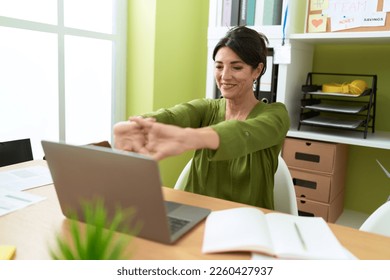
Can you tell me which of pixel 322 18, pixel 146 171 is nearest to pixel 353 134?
pixel 322 18

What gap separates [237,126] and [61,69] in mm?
1427

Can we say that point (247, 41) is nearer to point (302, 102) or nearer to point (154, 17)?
point (302, 102)

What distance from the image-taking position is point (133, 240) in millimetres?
797

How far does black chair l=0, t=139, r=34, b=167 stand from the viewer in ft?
5.28

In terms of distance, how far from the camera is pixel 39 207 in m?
1.01

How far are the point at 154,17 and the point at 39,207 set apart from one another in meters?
1.63

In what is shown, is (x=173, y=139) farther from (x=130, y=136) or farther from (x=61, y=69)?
(x=61, y=69)

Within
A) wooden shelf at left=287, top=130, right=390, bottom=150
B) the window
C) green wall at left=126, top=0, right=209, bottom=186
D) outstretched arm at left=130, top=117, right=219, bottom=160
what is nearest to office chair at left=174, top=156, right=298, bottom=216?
outstretched arm at left=130, top=117, right=219, bottom=160

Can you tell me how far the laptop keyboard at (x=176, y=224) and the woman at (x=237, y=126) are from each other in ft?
0.72

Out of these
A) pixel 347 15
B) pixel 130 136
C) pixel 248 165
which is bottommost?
pixel 248 165

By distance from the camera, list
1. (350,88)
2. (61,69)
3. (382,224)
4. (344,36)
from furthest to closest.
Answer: (61,69), (350,88), (344,36), (382,224)

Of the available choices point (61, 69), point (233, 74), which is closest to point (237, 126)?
point (233, 74)

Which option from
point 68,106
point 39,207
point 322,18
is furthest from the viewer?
point 68,106

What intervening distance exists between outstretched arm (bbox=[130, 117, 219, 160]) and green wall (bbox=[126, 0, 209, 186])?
4.76 ft
